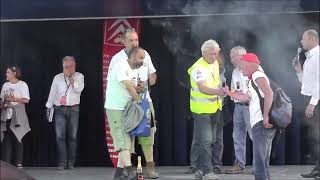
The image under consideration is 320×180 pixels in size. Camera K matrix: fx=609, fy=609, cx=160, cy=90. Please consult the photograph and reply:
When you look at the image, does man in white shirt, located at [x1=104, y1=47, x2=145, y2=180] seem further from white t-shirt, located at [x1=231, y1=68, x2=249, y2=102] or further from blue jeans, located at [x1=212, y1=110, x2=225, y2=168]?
white t-shirt, located at [x1=231, y1=68, x2=249, y2=102]

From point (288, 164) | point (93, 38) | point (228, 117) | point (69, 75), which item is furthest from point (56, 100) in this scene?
point (288, 164)

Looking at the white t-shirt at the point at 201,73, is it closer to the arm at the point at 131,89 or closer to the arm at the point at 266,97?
the arm at the point at 131,89

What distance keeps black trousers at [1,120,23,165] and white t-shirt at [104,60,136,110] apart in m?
2.40

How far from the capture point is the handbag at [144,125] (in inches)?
291

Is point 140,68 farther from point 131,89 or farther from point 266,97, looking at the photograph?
point 266,97

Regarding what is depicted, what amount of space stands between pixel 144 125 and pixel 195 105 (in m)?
0.77

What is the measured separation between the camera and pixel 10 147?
9.36 m

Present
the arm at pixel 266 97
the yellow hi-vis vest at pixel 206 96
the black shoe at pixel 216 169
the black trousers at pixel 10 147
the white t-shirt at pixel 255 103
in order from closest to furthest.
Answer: the arm at pixel 266 97 → the white t-shirt at pixel 255 103 → the yellow hi-vis vest at pixel 206 96 → the black shoe at pixel 216 169 → the black trousers at pixel 10 147

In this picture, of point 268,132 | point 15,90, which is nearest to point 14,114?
point 15,90

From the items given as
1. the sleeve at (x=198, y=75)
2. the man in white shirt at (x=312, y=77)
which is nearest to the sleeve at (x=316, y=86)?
the man in white shirt at (x=312, y=77)

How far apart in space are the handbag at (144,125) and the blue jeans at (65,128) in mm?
1937

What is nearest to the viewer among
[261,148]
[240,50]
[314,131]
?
[261,148]

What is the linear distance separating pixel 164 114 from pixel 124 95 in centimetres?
203

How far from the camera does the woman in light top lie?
9.16m
